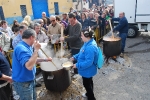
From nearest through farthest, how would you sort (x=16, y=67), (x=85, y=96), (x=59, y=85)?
1. (x=16, y=67)
2. (x=59, y=85)
3. (x=85, y=96)

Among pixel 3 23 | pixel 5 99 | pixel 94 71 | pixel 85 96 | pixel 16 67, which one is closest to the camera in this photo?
pixel 16 67

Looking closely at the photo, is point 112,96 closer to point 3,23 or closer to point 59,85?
point 59,85

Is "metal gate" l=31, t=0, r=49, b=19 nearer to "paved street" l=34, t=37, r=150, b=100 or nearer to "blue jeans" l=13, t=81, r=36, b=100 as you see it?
"paved street" l=34, t=37, r=150, b=100

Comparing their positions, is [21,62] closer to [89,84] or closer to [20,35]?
[89,84]

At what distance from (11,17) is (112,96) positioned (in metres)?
13.6

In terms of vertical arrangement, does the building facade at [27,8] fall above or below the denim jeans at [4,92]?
above

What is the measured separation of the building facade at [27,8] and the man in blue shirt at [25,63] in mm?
12920

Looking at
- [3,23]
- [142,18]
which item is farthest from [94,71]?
[142,18]

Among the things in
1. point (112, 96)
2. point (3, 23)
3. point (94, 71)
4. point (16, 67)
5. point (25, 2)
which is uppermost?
point (25, 2)

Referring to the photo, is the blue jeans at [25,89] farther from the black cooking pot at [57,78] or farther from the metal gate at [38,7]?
the metal gate at [38,7]

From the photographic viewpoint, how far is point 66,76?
3.80 meters

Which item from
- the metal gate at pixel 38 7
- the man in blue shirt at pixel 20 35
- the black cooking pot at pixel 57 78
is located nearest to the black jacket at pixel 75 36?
the black cooking pot at pixel 57 78

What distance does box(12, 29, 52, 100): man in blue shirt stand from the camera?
90.9 inches

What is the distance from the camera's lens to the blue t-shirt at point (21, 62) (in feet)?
7.71
